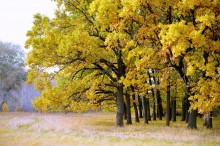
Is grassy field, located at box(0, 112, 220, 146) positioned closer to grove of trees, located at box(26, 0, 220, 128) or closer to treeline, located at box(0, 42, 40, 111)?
grove of trees, located at box(26, 0, 220, 128)

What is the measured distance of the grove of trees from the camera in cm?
1745

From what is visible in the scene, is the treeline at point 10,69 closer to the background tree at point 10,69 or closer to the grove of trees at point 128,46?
the background tree at point 10,69

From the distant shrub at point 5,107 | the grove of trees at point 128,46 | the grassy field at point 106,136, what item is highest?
the grove of trees at point 128,46

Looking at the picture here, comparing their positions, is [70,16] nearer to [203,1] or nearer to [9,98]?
[203,1]

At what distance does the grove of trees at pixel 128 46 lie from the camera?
1745 centimetres

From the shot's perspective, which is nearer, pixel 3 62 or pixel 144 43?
pixel 144 43

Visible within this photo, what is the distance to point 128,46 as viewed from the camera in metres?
20.3

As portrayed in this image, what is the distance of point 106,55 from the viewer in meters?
25.0

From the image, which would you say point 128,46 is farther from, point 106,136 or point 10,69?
point 10,69

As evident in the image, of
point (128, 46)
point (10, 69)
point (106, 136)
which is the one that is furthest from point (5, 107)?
point (106, 136)

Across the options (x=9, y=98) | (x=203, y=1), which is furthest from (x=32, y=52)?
(x=9, y=98)

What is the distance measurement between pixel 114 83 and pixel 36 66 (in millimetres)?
7135

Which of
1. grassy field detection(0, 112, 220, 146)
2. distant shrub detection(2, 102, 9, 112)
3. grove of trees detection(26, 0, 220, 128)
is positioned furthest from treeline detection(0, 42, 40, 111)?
grassy field detection(0, 112, 220, 146)

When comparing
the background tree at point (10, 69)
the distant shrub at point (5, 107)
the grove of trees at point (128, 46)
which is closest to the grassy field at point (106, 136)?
the grove of trees at point (128, 46)
